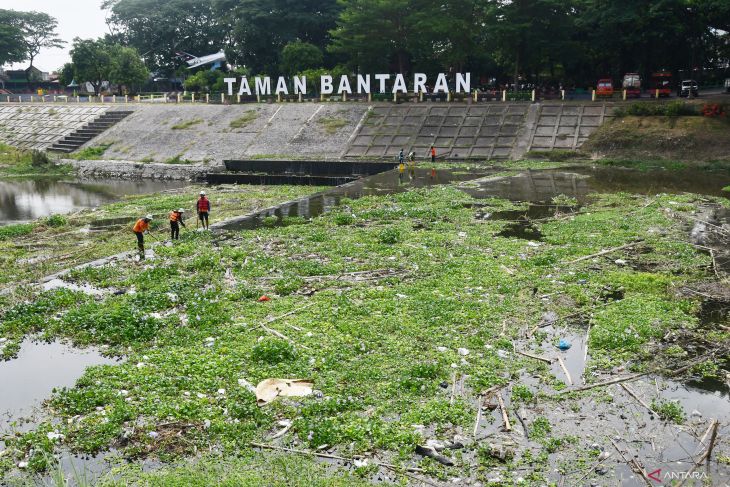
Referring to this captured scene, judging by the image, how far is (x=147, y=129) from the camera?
1813 inches

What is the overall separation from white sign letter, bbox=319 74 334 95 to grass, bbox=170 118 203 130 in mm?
9322

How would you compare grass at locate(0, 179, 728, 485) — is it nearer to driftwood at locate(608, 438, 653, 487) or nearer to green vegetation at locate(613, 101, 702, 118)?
driftwood at locate(608, 438, 653, 487)

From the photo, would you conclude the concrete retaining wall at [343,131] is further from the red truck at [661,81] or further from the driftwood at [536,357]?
the driftwood at [536,357]

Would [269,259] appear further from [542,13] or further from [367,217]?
[542,13]

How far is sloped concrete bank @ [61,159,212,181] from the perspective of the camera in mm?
36969

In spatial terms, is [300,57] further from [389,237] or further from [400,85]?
[389,237]

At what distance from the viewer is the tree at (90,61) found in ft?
203

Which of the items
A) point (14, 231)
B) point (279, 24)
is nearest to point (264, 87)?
point (279, 24)

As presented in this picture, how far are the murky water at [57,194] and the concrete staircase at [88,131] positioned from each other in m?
9.43

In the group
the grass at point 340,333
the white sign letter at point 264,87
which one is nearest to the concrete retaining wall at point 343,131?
the white sign letter at point 264,87

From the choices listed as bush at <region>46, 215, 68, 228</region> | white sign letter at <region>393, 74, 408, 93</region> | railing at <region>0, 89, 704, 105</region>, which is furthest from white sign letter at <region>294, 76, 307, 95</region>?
bush at <region>46, 215, 68, 228</region>

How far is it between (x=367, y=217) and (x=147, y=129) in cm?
3125

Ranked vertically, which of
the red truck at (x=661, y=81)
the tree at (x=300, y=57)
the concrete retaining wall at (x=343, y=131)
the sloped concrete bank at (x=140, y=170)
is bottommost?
the sloped concrete bank at (x=140, y=170)

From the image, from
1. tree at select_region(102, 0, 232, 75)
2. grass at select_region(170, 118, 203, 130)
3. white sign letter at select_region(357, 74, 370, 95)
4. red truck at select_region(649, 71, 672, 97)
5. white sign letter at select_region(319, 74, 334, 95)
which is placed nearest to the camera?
red truck at select_region(649, 71, 672, 97)
